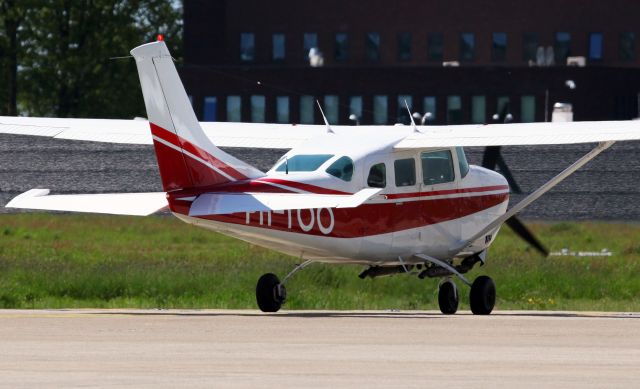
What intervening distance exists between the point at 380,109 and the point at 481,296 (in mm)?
48198

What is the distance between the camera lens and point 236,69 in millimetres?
72188

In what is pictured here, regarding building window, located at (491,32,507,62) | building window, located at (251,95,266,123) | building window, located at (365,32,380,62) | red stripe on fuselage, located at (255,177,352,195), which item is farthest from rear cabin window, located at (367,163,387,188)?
building window, located at (365,32,380,62)

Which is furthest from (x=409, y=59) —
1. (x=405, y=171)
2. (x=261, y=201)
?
(x=261, y=201)

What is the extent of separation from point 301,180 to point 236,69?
169 ft

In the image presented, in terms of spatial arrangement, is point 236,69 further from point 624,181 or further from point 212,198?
point 212,198

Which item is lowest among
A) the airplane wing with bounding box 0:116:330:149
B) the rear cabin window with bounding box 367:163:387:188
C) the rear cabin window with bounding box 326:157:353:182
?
the rear cabin window with bounding box 367:163:387:188

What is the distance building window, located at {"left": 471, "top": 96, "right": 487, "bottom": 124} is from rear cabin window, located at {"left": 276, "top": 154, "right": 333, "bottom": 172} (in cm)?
4937

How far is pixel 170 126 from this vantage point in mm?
20531

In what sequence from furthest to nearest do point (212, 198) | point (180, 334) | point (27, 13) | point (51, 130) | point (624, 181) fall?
point (27, 13) < point (624, 181) < point (51, 130) < point (212, 198) < point (180, 334)

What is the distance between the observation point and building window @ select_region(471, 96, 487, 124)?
Answer: 70.6 m

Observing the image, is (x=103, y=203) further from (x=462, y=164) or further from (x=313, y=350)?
(x=462, y=164)

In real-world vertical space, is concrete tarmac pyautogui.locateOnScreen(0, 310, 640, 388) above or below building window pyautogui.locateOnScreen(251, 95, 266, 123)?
above

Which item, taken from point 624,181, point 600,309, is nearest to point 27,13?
point 624,181

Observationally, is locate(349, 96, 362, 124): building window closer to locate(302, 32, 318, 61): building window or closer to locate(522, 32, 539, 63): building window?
locate(302, 32, 318, 61): building window
